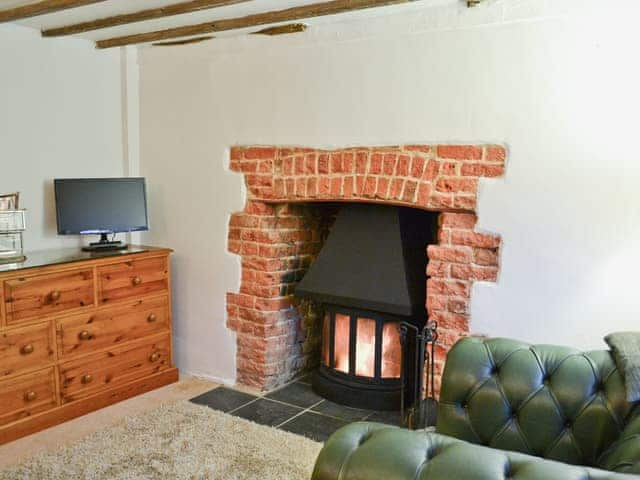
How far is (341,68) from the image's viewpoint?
10.6 ft

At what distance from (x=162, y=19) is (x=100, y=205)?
1.22 metres

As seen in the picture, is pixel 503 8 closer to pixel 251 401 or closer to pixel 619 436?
pixel 619 436

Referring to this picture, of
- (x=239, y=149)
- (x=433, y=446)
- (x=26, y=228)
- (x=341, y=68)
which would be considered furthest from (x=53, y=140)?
(x=433, y=446)

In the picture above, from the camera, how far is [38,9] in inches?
117

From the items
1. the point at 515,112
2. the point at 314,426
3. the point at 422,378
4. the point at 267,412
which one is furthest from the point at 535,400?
the point at 267,412

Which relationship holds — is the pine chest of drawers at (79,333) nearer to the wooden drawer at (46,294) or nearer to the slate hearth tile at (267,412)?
the wooden drawer at (46,294)

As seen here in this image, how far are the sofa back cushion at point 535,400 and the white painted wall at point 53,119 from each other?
2.84 meters

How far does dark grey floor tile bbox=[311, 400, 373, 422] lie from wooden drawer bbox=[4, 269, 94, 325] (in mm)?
→ 1491

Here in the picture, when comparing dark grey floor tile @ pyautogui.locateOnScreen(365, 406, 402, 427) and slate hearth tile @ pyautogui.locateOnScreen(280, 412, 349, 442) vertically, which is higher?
dark grey floor tile @ pyautogui.locateOnScreen(365, 406, 402, 427)

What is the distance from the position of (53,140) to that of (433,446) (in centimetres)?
326

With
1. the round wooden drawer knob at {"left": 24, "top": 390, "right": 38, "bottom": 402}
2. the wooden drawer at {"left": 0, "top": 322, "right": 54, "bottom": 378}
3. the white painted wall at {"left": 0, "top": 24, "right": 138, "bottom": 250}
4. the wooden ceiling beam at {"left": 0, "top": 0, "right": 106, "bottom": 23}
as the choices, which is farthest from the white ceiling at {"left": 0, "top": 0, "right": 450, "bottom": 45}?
the round wooden drawer knob at {"left": 24, "top": 390, "right": 38, "bottom": 402}

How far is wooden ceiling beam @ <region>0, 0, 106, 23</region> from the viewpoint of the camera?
2.83 meters

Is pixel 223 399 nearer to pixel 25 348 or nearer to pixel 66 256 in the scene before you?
pixel 25 348

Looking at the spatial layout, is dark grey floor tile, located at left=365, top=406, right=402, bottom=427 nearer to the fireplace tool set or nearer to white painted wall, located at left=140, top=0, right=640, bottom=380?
the fireplace tool set
